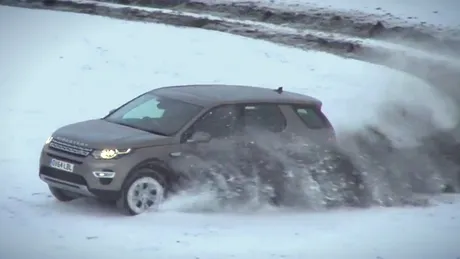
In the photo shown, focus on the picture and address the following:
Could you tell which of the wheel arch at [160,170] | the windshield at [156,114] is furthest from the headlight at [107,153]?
the windshield at [156,114]

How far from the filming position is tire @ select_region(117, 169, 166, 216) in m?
11.8

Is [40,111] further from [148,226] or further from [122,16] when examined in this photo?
[122,16]

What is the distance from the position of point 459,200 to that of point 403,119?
4243 millimetres

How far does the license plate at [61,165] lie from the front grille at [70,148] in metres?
0.14

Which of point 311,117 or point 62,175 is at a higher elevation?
point 311,117

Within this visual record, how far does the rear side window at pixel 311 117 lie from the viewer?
538 inches

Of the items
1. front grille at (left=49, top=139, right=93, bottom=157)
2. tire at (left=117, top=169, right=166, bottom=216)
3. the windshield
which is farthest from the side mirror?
front grille at (left=49, top=139, right=93, bottom=157)

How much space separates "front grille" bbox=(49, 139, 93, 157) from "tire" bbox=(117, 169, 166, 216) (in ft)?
1.97

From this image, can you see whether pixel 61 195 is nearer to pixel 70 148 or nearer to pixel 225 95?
pixel 70 148

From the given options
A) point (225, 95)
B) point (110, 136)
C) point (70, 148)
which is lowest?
point (70, 148)

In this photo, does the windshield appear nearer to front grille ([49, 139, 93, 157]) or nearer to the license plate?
front grille ([49, 139, 93, 157])

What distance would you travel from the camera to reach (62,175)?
12.0 meters

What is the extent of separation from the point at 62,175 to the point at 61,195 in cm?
66

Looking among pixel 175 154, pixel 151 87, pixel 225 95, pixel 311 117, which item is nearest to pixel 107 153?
pixel 175 154
